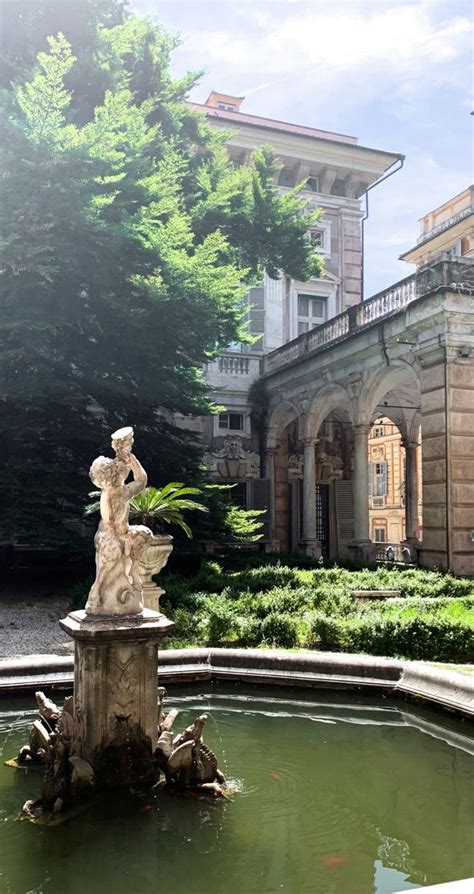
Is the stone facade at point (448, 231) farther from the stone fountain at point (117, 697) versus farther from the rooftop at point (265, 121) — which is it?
the stone fountain at point (117, 697)

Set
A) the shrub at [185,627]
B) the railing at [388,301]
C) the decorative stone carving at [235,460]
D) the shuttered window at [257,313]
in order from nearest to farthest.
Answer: the shrub at [185,627] < the railing at [388,301] < the decorative stone carving at [235,460] < the shuttered window at [257,313]

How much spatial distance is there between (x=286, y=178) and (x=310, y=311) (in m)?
4.91

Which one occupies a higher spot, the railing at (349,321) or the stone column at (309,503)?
the railing at (349,321)

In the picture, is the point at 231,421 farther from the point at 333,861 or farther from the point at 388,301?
the point at 333,861

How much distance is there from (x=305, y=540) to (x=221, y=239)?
1020cm

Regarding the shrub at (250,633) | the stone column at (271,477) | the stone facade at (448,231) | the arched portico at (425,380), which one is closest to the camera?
the shrub at (250,633)

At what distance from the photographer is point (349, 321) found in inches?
787

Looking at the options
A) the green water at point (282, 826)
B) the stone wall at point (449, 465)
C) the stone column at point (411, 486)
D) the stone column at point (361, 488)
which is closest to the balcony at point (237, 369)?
the stone column at point (411, 486)

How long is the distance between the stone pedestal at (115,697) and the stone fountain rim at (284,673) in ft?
7.63

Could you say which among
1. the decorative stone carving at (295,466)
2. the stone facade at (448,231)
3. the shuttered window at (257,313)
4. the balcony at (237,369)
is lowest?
the decorative stone carving at (295,466)

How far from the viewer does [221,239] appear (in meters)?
16.1

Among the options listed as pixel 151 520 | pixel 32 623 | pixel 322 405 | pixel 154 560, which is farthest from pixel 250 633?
pixel 322 405

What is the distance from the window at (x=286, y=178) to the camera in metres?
26.8

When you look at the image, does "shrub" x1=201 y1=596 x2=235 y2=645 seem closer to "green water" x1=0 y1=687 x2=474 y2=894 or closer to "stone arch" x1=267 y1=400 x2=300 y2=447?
"green water" x1=0 y1=687 x2=474 y2=894
